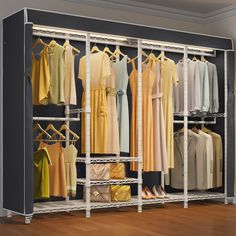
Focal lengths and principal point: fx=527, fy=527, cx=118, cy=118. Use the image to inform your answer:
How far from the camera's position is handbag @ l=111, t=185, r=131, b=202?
6.50 m

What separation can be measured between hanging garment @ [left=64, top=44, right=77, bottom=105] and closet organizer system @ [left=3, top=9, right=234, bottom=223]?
166 millimetres

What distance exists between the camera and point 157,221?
5.82m

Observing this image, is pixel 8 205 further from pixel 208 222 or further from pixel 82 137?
pixel 208 222

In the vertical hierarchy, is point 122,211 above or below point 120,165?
below

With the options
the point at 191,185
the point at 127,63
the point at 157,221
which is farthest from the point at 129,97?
the point at 157,221

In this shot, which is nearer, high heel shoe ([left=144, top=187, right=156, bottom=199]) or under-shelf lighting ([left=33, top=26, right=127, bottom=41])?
under-shelf lighting ([left=33, top=26, right=127, bottom=41])

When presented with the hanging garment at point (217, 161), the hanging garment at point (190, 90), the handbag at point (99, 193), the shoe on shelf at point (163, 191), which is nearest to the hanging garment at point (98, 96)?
the handbag at point (99, 193)

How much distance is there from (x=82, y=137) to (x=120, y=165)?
23.3 inches

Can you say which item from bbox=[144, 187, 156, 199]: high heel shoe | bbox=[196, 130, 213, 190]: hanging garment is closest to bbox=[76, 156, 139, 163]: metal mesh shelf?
bbox=[144, 187, 156, 199]: high heel shoe

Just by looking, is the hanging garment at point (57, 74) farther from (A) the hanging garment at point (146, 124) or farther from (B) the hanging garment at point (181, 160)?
(B) the hanging garment at point (181, 160)

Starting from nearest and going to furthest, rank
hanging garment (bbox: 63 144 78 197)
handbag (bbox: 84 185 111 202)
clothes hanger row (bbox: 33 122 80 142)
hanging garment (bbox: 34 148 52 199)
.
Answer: hanging garment (bbox: 34 148 52 199), hanging garment (bbox: 63 144 78 197), clothes hanger row (bbox: 33 122 80 142), handbag (bbox: 84 185 111 202)

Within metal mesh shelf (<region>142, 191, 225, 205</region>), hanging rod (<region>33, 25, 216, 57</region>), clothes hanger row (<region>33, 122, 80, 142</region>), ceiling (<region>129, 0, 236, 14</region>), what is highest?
ceiling (<region>129, 0, 236, 14</region>)

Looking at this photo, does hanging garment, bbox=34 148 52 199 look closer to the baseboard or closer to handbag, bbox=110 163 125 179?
the baseboard

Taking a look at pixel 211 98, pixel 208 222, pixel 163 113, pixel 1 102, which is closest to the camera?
pixel 208 222
